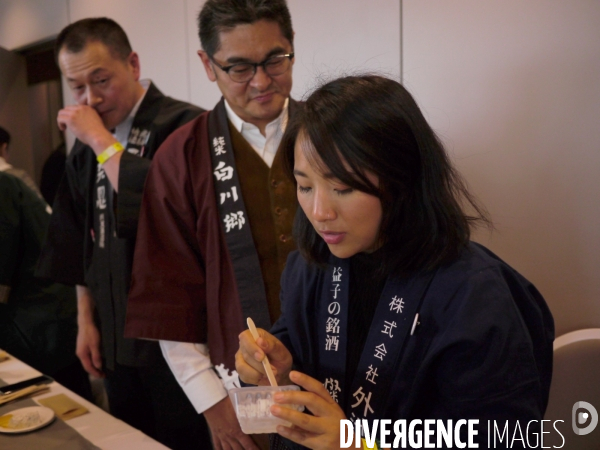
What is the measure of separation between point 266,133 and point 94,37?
770 mm

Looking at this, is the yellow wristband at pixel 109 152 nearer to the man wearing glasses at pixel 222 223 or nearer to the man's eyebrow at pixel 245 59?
the man wearing glasses at pixel 222 223

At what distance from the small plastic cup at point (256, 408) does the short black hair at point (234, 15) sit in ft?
2.74

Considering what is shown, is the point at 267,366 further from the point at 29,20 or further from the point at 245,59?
the point at 29,20

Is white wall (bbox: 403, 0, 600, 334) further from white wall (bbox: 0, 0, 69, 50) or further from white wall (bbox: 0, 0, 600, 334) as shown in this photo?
white wall (bbox: 0, 0, 69, 50)

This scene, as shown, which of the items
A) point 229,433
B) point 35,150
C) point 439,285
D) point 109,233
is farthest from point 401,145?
point 35,150

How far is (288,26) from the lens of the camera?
129 centimetres

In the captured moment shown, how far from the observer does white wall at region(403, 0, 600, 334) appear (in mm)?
1300

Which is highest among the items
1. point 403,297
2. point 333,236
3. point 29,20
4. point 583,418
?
point 29,20

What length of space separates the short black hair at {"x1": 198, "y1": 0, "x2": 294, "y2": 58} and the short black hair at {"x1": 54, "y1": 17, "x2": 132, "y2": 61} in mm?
566

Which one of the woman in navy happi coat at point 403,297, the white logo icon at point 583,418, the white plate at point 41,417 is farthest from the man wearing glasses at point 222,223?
the white logo icon at point 583,418

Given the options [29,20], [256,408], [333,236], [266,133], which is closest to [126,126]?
[266,133]

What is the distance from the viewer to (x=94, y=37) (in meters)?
1.69

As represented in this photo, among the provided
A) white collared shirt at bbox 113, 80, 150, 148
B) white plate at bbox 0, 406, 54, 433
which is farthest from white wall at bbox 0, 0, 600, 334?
white plate at bbox 0, 406, 54, 433

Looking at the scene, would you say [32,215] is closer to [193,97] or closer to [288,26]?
[193,97]
